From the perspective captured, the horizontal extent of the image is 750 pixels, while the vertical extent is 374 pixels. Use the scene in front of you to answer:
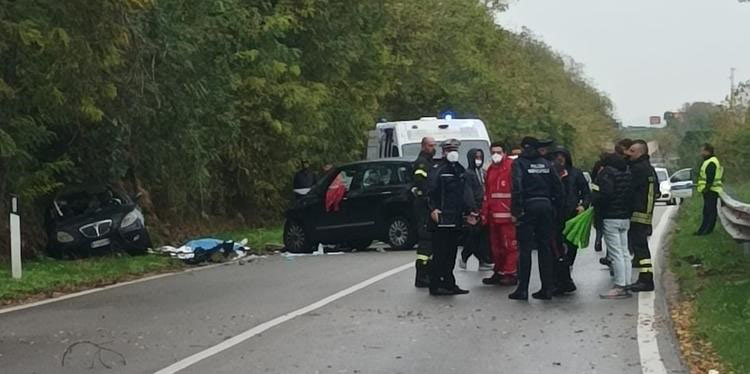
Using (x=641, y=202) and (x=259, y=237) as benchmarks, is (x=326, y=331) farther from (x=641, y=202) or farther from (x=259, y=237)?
(x=259, y=237)

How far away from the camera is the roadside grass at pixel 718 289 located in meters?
9.97

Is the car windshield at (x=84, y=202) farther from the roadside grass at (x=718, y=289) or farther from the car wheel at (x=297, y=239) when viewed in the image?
the roadside grass at (x=718, y=289)

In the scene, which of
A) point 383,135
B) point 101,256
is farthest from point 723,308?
point 383,135

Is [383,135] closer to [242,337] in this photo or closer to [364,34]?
[364,34]

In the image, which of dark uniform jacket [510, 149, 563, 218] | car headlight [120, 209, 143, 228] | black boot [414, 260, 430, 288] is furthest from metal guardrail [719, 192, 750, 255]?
car headlight [120, 209, 143, 228]

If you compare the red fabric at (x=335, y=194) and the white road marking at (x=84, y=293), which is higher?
the red fabric at (x=335, y=194)

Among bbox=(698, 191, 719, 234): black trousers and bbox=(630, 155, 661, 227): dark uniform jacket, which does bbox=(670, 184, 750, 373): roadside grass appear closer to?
bbox=(698, 191, 719, 234): black trousers

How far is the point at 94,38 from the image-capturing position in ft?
52.9

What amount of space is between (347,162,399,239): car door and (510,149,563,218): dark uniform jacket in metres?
8.26

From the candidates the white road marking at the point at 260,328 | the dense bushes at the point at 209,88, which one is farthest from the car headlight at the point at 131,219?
the white road marking at the point at 260,328

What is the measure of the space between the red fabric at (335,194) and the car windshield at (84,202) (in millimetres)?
3854

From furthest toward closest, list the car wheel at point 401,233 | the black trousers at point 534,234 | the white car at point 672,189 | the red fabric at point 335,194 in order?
the white car at point 672,189 → the red fabric at point 335,194 → the car wheel at point 401,233 → the black trousers at point 534,234

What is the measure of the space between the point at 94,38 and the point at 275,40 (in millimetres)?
13824

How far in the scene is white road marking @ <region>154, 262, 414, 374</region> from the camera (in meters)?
9.55
